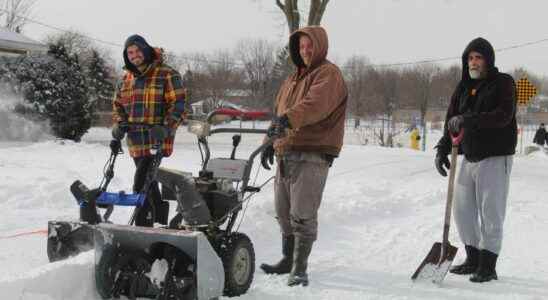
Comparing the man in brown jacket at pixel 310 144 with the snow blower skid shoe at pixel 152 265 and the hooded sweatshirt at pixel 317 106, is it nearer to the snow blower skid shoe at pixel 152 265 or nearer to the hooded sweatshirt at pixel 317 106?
the hooded sweatshirt at pixel 317 106

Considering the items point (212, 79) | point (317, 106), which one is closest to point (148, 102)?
point (317, 106)

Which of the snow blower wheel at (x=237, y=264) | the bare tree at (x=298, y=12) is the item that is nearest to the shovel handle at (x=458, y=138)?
the snow blower wheel at (x=237, y=264)

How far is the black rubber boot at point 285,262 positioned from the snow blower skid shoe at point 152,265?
1190mm

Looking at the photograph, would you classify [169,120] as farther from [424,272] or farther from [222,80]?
[222,80]

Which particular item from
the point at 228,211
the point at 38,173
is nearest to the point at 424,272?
the point at 228,211

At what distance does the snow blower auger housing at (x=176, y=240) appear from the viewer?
359 cm

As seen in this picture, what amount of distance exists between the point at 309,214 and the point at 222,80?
55570mm

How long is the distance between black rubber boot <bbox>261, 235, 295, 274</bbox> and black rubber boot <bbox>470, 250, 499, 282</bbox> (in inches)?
57.7

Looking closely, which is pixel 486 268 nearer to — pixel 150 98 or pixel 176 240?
pixel 176 240

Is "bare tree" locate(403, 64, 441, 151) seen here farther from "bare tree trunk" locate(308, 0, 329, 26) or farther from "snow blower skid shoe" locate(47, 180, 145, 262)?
"snow blower skid shoe" locate(47, 180, 145, 262)

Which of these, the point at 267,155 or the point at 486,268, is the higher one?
the point at 267,155

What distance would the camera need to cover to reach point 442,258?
480 cm

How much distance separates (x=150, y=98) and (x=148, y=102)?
0.13 ft

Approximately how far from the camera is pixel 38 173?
9.20 metres
